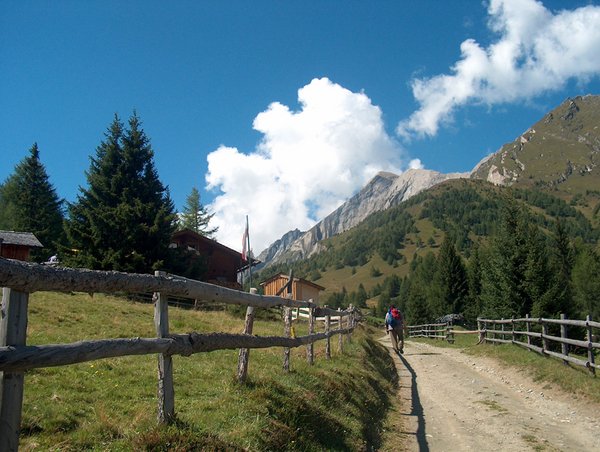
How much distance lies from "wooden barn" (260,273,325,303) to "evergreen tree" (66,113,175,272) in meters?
23.3

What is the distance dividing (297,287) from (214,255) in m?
14.0

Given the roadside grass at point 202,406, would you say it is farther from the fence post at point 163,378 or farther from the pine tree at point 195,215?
the pine tree at point 195,215

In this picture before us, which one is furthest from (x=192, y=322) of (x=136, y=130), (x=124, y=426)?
(x=136, y=130)

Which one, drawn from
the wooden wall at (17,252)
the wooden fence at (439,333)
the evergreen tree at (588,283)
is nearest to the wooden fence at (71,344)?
the wooden fence at (439,333)

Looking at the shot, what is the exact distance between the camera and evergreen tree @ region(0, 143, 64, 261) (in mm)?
47969

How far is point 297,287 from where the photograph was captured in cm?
5850

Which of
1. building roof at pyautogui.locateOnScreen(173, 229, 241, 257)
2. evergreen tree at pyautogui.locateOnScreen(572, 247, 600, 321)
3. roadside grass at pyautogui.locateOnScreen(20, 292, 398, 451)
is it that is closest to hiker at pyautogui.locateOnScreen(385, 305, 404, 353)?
roadside grass at pyautogui.locateOnScreen(20, 292, 398, 451)

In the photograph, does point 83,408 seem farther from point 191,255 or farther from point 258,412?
point 191,255

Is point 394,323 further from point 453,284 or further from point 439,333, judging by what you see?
point 453,284

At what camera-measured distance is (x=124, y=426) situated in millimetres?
4504

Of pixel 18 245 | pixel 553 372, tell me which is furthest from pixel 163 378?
pixel 18 245

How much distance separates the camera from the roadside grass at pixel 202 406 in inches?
169

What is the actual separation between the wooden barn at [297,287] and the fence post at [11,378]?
53007 millimetres

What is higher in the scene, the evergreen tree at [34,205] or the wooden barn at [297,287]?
the evergreen tree at [34,205]
